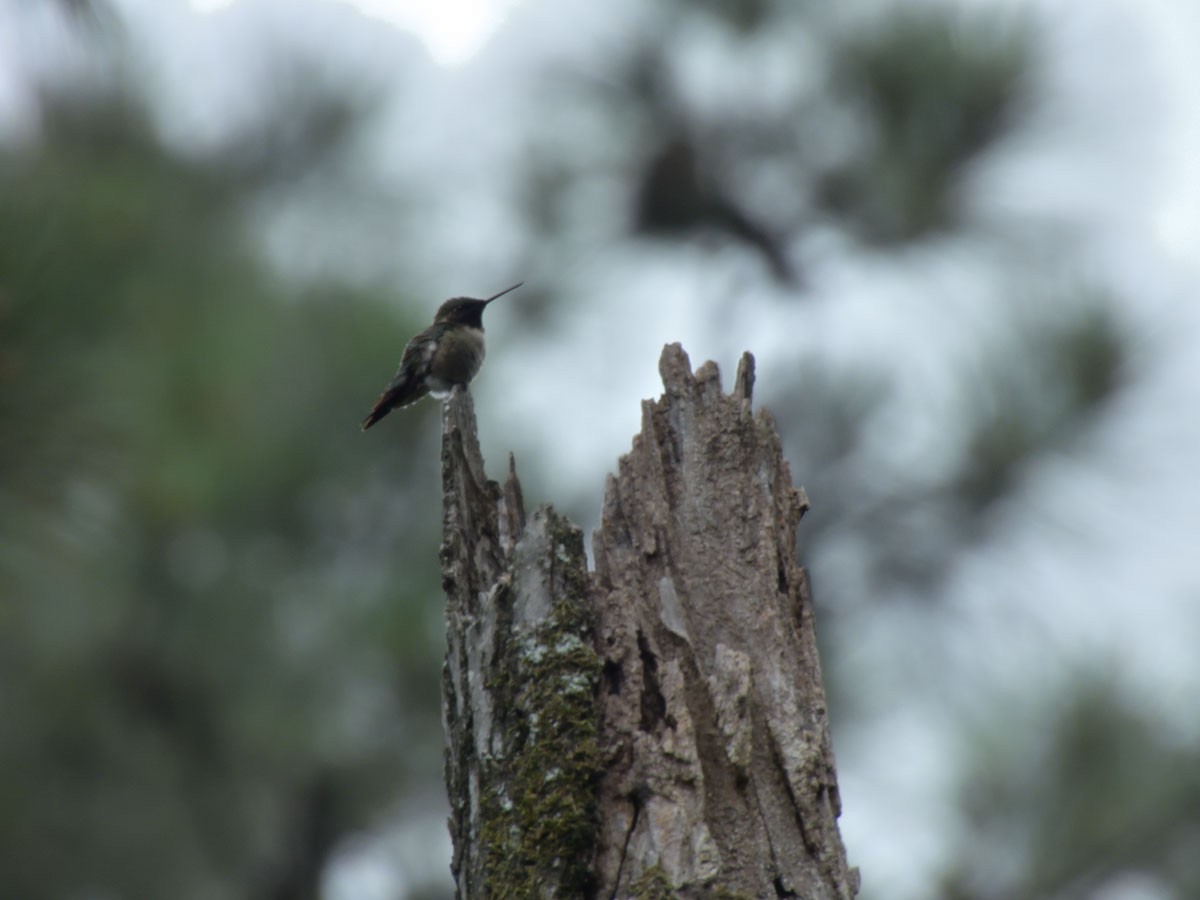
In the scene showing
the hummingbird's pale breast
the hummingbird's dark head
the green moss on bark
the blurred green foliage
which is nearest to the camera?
the green moss on bark

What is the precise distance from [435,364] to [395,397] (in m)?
0.30

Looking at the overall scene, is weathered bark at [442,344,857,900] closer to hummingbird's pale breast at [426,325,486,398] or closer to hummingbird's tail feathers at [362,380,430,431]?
hummingbird's pale breast at [426,325,486,398]

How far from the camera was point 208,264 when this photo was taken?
365 inches

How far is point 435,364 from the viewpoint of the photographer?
547 cm

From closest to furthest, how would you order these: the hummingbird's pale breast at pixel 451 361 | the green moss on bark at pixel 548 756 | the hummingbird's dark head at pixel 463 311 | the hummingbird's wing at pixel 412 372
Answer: the green moss on bark at pixel 548 756, the hummingbird's pale breast at pixel 451 361, the hummingbird's wing at pixel 412 372, the hummingbird's dark head at pixel 463 311

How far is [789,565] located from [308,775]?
244 inches

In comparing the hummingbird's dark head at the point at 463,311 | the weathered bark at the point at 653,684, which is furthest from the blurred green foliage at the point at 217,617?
the weathered bark at the point at 653,684

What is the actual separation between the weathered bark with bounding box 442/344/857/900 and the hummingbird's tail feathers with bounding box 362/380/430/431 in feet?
8.60

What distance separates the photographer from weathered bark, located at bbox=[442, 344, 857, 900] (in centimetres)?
253

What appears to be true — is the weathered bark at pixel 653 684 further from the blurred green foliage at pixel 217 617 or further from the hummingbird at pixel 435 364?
the blurred green foliage at pixel 217 617

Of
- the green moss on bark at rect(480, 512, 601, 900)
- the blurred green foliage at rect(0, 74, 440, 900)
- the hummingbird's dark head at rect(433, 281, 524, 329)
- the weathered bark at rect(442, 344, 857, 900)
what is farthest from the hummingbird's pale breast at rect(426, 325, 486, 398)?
the green moss on bark at rect(480, 512, 601, 900)

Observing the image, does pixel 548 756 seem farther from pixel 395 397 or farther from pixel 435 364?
pixel 395 397

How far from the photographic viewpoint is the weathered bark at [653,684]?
8.29 feet

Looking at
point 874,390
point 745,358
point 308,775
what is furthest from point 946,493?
point 745,358
